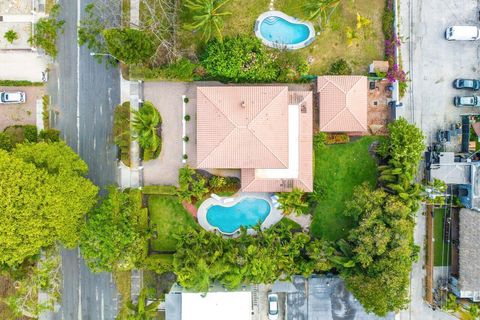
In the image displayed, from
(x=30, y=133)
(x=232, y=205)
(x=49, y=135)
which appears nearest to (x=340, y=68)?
(x=232, y=205)

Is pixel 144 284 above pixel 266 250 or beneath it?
beneath

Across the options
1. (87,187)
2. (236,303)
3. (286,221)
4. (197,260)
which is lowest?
(236,303)

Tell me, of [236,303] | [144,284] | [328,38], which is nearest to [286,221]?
[236,303]

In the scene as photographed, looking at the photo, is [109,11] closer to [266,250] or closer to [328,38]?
[328,38]

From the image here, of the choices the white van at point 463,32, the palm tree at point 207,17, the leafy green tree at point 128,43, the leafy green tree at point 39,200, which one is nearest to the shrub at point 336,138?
the palm tree at point 207,17

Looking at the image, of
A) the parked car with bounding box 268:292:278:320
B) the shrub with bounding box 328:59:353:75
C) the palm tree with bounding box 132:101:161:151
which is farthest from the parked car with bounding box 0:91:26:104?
the parked car with bounding box 268:292:278:320

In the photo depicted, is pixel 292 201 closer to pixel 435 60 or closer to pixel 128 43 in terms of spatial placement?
pixel 435 60

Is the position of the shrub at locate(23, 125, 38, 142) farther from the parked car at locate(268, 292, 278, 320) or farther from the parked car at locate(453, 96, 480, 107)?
the parked car at locate(453, 96, 480, 107)
